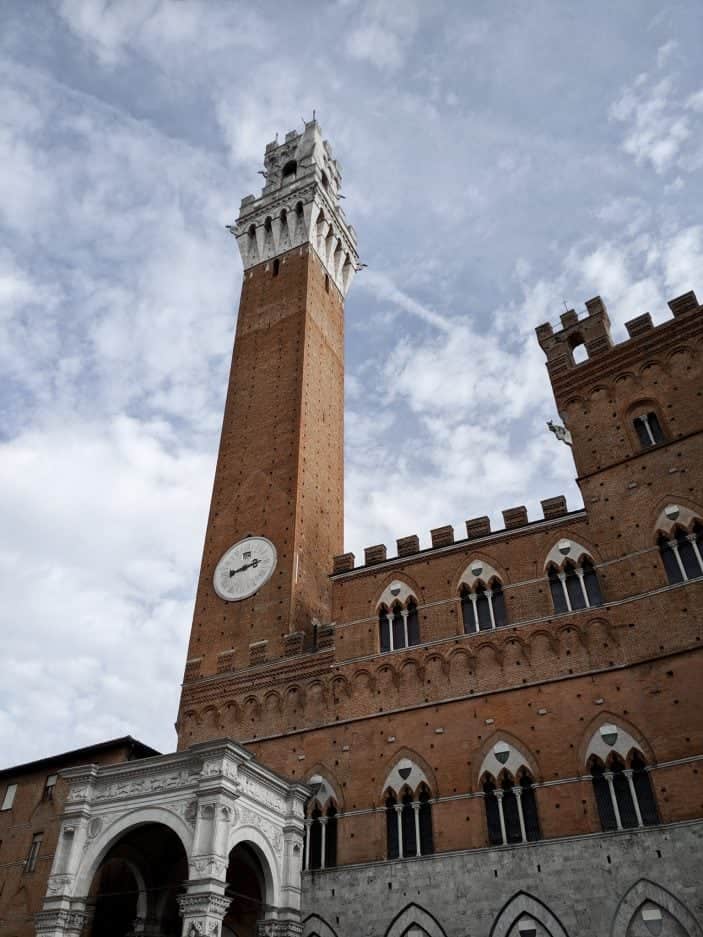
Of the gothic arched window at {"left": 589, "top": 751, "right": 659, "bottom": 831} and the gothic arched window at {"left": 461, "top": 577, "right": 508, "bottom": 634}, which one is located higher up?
the gothic arched window at {"left": 461, "top": 577, "right": 508, "bottom": 634}

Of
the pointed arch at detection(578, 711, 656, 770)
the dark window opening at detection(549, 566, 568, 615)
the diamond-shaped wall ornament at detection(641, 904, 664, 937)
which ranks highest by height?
the dark window opening at detection(549, 566, 568, 615)

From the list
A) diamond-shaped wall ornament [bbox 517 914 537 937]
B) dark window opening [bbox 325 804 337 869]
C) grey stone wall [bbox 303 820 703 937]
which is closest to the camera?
grey stone wall [bbox 303 820 703 937]

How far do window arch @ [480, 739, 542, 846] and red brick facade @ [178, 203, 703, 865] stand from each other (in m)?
0.18

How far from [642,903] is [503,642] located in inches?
244

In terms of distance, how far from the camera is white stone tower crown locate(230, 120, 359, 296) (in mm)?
35812

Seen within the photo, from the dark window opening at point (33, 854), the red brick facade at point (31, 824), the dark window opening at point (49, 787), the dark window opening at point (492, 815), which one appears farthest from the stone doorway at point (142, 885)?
the dark window opening at point (492, 815)

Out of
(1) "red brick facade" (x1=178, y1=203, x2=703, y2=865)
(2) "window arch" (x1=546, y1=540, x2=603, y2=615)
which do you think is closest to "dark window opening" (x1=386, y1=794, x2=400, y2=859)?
(1) "red brick facade" (x1=178, y1=203, x2=703, y2=865)

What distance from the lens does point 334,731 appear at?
20.1 m

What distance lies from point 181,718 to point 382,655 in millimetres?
6553

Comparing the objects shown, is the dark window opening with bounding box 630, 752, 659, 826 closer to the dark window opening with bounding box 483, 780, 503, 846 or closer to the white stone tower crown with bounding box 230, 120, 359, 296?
the dark window opening with bounding box 483, 780, 503, 846

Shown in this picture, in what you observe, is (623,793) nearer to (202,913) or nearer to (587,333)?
(202,913)

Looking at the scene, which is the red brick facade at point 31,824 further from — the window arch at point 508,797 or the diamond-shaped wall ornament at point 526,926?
the diamond-shaped wall ornament at point 526,926

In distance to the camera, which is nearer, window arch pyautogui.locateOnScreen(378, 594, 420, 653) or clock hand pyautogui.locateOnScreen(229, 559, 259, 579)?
window arch pyautogui.locateOnScreen(378, 594, 420, 653)

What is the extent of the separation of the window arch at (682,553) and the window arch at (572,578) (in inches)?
66.5
